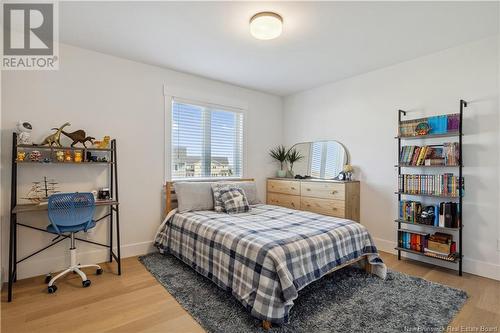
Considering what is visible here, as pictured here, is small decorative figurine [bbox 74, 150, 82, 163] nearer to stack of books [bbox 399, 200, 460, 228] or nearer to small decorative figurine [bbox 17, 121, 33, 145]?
small decorative figurine [bbox 17, 121, 33, 145]

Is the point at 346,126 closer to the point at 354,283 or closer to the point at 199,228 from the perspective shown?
the point at 354,283

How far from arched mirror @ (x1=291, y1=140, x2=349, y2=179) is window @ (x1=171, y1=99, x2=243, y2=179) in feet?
3.72

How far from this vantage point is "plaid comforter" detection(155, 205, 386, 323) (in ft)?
6.12

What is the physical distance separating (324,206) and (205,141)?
211 cm

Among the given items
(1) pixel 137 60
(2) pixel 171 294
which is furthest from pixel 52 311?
(1) pixel 137 60

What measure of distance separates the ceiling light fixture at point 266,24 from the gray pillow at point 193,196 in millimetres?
2060

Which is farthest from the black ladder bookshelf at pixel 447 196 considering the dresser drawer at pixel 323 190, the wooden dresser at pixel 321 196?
the dresser drawer at pixel 323 190

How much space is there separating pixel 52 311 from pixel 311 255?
2.18 meters

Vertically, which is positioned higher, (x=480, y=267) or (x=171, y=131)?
(x=171, y=131)

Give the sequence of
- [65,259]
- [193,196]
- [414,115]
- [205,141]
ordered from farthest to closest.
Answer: [205,141]
[193,196]
[414,115]
[65,259]

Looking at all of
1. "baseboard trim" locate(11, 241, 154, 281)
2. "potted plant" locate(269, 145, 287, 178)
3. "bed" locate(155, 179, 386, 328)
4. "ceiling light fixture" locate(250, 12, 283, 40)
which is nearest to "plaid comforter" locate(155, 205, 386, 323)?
"bed" locate(155, 179, 386, 328)

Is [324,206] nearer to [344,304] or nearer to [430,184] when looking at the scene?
[430,184]

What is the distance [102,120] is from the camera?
10.2 feet

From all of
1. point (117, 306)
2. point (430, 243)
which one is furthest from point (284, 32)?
point (117, 306)
